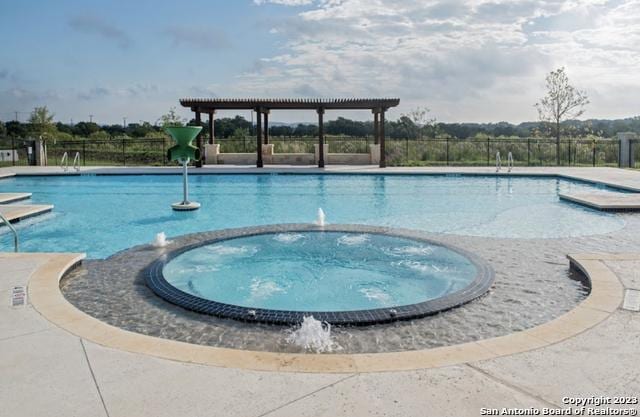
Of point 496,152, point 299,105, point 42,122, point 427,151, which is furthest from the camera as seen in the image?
point 42,122

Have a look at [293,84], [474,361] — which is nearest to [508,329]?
[474,361]

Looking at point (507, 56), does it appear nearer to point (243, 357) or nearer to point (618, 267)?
point (618, 267)

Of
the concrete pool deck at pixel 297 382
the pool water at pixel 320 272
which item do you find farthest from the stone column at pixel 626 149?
the concrete pool deck at pixel 297 382

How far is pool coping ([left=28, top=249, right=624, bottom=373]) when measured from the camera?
322 centimetres

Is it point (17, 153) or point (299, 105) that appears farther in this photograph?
point (17, 153)

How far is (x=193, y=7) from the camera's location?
1736 cm

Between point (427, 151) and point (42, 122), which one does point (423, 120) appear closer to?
point (427, 151)

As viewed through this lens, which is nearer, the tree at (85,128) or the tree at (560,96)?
the tree at (560,96)

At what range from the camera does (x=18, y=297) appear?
4.54 metres

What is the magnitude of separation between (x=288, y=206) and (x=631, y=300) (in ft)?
29.7

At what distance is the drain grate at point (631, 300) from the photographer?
14.0ft

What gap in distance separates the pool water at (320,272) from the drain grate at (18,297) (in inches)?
63.9

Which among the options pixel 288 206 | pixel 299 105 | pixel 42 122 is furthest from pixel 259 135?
pixel 42 122

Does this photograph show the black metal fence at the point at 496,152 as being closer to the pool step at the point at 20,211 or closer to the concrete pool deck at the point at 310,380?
the pool step at the point at 20,211
